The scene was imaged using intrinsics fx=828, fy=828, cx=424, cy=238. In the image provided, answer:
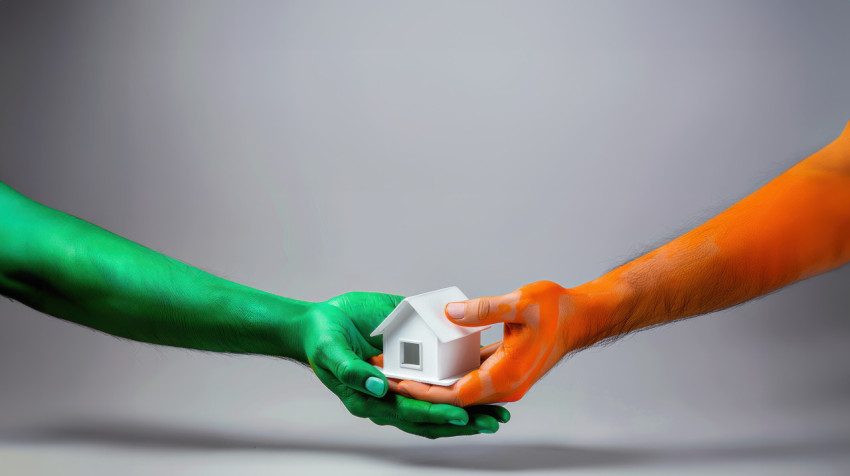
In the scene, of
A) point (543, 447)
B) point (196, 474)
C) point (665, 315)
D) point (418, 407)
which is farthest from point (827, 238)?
point (196, 474)

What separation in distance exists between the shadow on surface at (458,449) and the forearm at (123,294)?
1.14ft

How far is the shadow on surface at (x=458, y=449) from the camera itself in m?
2.80

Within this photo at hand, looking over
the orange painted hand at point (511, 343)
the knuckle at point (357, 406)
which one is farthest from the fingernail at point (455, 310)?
the knuckle at point (357, 406)

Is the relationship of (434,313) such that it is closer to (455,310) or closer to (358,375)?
(455,310)

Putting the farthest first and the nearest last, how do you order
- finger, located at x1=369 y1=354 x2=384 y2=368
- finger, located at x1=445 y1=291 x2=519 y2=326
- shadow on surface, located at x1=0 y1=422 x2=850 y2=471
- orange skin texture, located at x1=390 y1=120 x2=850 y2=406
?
finger, located at x1=369 y1=354 x2=384 y2=368 → orange skin texture, located at x1=390 y1=120 x2=850 y2=406 → shadow on surface, located at x1=0 y1=422 x2=850 y2=471 → finger, located at x1=445 y1=291 x2=519 y2=326

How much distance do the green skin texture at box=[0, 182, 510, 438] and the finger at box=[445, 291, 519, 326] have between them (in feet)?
1.57

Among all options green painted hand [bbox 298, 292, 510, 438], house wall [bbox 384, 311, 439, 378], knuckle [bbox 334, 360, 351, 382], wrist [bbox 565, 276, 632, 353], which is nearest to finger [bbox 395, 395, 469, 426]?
green painted hand [bbox 298, 292, 510, 438]

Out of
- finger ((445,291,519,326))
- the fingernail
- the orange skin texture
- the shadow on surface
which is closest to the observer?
finger ((445,291,519,326))

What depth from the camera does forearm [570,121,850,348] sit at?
2975 millimetres

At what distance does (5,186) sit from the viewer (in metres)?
3.27

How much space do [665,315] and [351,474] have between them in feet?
4.13

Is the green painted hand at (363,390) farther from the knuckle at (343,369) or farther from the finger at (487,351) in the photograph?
the finger at (487,351)

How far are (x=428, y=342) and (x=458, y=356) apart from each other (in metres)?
0.13

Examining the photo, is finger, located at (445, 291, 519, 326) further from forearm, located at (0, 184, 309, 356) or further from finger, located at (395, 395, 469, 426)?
forearm, located at (0, 184, 309, 356)
